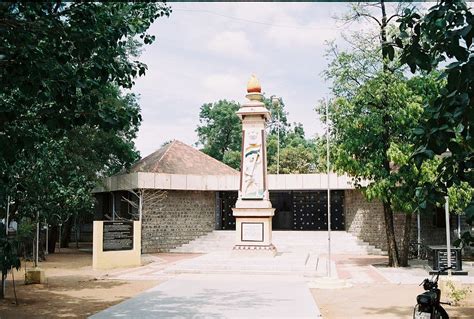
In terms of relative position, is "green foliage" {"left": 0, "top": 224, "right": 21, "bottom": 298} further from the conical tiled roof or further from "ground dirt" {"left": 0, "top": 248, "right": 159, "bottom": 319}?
the conical tiled roof

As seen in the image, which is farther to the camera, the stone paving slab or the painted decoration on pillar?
the painted decoration on pillar

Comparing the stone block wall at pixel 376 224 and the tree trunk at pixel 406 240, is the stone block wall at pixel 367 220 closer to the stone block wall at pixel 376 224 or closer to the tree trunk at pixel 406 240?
the stone block wall at pixel 376 224

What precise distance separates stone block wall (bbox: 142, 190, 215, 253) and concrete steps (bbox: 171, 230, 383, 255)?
16.9 inches

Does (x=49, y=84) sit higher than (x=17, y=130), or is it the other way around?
(x=49, y=84)

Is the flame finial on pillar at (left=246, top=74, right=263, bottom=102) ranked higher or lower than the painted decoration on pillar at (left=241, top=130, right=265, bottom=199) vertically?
higher

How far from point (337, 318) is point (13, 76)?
5.72m

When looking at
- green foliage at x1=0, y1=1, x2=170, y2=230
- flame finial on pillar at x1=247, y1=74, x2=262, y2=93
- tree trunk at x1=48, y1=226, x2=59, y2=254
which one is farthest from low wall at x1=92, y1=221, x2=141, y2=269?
green foliage at x1=0, y1=1, x2=170, y2=230

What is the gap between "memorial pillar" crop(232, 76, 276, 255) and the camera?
1631 cm

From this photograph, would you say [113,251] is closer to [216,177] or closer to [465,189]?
[216,177]

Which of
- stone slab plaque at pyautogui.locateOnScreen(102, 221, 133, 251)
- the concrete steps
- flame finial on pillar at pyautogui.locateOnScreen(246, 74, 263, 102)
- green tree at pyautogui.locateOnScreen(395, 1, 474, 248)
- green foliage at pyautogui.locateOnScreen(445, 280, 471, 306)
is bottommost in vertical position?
the concrete steps

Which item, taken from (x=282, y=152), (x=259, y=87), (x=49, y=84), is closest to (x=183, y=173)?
(x=259, y=87)

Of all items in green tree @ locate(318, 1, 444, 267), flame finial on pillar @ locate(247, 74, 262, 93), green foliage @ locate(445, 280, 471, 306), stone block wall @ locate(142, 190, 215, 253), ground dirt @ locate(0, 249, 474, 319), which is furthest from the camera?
stone block wall @ locate(142, 190, 215, 253)

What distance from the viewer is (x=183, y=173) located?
24.0 metres

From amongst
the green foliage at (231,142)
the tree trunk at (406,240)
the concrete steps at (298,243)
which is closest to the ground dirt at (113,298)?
the tree trunk at (406,240)
